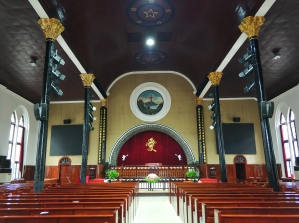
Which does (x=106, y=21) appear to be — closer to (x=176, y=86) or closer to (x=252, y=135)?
(x=176, y=86)

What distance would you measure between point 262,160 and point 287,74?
626 cm

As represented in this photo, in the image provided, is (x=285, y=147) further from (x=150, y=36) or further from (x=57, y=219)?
(x=57, y=219)

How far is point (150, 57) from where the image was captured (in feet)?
48.1

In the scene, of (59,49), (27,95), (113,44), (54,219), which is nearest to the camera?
(54,219)

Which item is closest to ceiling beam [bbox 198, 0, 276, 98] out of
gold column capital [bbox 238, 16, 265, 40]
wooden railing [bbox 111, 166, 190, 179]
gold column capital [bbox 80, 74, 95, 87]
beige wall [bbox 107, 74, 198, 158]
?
gold column capital [bbox 238, 16, 265, 40]

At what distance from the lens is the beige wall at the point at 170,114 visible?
16531 mm

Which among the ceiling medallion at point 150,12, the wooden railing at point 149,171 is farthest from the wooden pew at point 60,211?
the wooden railing at point 149,171

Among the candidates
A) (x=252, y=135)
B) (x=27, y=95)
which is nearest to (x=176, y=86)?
(x=252, y=135)

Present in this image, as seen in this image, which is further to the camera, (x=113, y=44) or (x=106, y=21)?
(x=113, y=44)

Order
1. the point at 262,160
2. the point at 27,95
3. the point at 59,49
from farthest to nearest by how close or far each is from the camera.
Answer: the point at 262,160, the point at 27,95, the point at 59,49

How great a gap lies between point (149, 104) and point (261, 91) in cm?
1031

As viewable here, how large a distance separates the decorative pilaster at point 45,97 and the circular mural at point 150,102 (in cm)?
964

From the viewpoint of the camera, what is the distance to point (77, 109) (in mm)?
17562

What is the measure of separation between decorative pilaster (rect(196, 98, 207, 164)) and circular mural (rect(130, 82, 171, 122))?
2.07 m
